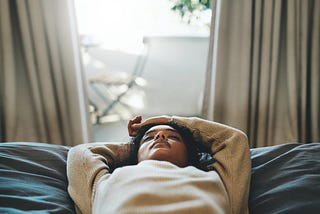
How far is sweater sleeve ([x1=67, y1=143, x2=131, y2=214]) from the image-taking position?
1180 mm

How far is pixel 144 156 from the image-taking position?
1.30 meters

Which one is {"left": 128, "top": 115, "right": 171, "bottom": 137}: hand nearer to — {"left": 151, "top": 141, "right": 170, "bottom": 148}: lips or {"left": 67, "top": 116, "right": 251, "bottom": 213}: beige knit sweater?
{"left": 67, "top": 116, "right": 251, "bottom": 213}: beige knit sweater

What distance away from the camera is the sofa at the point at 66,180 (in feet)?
3.72

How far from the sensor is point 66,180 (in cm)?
135

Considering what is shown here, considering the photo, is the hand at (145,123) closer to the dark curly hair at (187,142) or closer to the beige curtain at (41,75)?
the dark curly hair at (187,142)

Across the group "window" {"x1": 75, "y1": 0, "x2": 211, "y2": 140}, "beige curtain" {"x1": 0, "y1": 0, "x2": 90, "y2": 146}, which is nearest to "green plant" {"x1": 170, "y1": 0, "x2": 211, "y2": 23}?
"window" {"x1": 75, "y1": 0, "x2": 211, "y2": 140}

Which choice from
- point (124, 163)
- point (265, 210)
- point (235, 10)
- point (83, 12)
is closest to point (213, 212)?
point (265, 210)

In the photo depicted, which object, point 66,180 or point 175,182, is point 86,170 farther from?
point 175,182

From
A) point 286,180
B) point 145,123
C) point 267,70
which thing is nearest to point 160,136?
point 145,123

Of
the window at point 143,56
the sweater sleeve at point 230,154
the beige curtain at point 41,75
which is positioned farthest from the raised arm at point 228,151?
the window at point 143,56

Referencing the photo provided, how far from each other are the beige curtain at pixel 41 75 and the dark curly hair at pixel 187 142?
116 cm

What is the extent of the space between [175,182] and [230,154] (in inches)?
12.9

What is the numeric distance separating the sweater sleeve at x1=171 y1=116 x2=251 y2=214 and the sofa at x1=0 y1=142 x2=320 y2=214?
8cm

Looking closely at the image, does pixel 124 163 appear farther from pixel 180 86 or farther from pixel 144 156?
pixel 180 86
